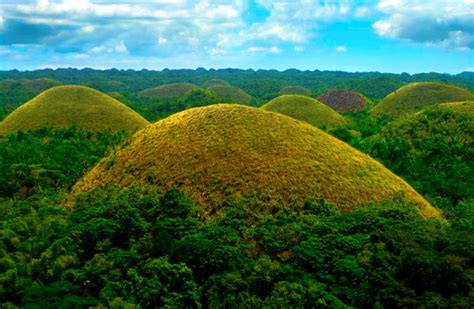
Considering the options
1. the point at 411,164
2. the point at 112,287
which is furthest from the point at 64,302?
the point at 411,164

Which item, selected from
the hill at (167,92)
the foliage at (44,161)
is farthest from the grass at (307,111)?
the hill at (167,92)

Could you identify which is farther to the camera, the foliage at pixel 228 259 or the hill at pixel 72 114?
the hill at pixel 72 114

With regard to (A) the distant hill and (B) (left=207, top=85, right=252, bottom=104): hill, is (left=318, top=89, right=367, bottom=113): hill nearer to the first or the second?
(B) (left=207, top=85, right=252, bottom=104): hill

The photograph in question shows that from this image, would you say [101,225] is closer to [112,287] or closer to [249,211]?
[112,287]

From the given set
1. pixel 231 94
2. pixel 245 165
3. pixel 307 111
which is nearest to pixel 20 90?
pixel 231 94

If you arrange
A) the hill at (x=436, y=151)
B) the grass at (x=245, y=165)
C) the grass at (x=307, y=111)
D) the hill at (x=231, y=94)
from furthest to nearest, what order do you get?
the hill at (x=231, y=94), the grass at (x=307, y=111), the hill at (x=436, y=151), the grass at (x=245, y=165)

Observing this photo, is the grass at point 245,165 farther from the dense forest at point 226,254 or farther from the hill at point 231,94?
the hill at point 231,94

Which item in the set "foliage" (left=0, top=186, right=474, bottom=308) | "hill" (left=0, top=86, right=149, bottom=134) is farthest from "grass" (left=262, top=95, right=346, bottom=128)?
"foliage" (left=0, top=186, right=474, bottom=308)
